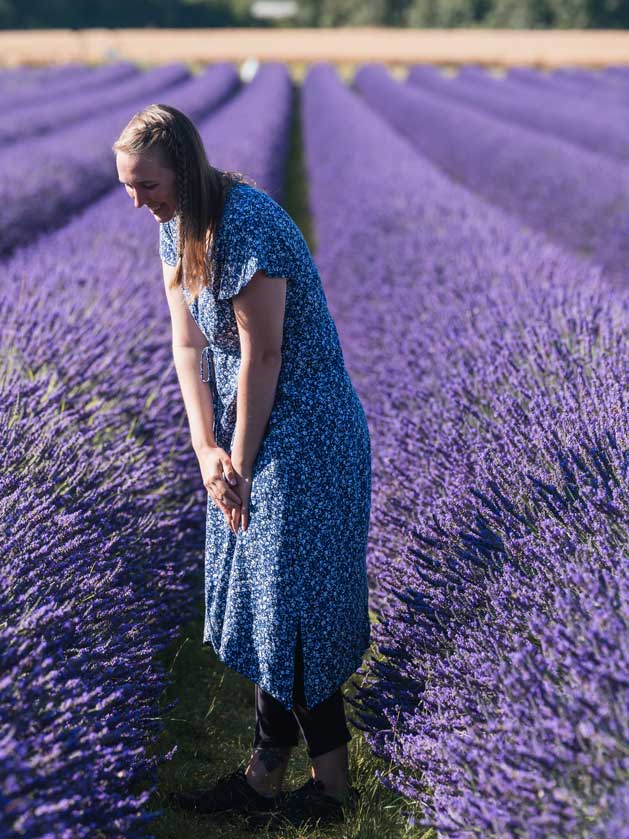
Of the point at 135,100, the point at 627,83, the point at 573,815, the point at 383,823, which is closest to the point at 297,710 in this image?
the point at 383,823

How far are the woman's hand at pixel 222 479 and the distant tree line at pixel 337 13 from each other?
5037 centimetres

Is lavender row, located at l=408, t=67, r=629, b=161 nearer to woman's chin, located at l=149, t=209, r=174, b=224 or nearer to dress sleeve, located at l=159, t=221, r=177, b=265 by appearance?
dress sleeve, located at l=159, t=221, r=177, b=265

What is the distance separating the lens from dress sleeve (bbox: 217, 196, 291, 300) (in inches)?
66.6

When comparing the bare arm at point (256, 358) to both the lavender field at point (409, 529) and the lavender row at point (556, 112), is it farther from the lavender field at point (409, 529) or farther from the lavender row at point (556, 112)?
the lavender row at point (556, 112)

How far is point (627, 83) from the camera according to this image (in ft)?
81.9

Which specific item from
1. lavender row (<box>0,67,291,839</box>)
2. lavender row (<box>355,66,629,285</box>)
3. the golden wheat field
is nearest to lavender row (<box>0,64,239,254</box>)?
lavender row (<box>0,67,291,839</box>)

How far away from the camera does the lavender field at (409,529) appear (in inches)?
54.9

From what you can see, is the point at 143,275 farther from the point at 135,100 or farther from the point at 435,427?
the point at 135,100

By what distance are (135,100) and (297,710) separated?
18448mm

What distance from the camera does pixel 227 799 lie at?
6.65ft

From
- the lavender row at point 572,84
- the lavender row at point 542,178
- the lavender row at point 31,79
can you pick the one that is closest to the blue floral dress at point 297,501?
the lavender row at point 542,178

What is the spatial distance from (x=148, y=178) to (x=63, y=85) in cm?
2484

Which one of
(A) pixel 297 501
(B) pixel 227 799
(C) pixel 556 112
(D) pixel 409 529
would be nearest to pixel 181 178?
(A) pixel 297 501

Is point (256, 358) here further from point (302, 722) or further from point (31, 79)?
point (31, 79)
